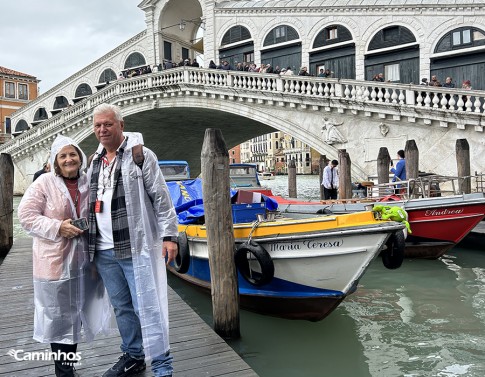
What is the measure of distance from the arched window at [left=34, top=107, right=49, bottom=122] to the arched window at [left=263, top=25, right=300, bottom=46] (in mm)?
16054

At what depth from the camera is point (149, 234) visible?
7.64 ft

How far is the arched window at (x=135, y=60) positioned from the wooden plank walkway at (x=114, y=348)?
2115 cm

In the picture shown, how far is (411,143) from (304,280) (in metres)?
5.13

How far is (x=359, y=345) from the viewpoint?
430 centimetres

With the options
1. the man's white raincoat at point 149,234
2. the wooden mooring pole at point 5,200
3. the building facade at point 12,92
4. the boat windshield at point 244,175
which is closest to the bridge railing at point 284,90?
the boat windshield at point 244,175

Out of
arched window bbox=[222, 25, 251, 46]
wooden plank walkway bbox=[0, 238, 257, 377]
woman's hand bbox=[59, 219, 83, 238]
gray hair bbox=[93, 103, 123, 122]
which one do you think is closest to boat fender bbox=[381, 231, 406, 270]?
wooden plank walkway bbox=[0, 238, 257, 377]

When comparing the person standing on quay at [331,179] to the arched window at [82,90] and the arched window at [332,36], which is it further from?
the arched window at [82,90]

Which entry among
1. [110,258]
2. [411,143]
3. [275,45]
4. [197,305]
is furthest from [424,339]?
[275,45]

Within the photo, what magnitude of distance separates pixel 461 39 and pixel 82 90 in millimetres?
20151

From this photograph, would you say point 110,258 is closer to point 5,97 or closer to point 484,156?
point 484,156

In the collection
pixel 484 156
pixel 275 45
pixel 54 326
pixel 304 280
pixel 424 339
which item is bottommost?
pixel 424 339

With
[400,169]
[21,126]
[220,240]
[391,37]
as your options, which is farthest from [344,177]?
[21,126]

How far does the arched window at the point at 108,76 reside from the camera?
2505 centimetres

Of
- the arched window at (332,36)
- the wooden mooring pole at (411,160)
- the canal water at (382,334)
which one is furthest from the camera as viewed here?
the arched window at (332,36)
